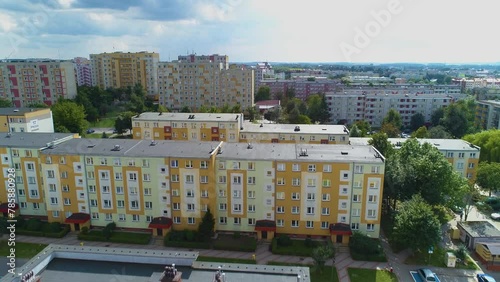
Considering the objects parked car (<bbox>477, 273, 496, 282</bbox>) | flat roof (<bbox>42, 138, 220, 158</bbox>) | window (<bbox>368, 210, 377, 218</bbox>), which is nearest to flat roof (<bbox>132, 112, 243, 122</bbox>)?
flat roof (<bbox>42, 138, 220, 158</bbox>)

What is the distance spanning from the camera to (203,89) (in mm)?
103875

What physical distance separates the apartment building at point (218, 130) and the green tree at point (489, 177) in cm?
1844

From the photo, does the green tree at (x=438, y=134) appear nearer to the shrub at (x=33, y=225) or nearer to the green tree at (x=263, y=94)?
the shrub at (x=33, y=225)

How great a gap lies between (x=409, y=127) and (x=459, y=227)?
204ft

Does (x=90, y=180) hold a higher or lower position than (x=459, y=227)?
higher

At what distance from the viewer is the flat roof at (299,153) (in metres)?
34.8

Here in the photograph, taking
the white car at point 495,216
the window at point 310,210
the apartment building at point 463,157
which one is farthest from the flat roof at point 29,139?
the white car at point 495,216

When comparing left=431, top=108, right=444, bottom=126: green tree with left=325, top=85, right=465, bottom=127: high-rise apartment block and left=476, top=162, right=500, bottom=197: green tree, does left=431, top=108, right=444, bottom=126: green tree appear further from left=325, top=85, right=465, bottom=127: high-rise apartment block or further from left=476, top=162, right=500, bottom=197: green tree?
left=476, top=162, right=500, bottom=197: green tree

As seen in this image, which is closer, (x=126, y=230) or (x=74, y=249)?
(x=74, y=249)

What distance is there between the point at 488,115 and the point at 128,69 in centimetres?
11147

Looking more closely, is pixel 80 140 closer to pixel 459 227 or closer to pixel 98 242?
pixel 98 242

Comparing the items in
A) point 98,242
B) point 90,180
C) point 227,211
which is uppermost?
point 90,180

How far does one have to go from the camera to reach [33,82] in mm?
98812

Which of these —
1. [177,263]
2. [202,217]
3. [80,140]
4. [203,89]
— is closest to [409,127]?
[203,89]
